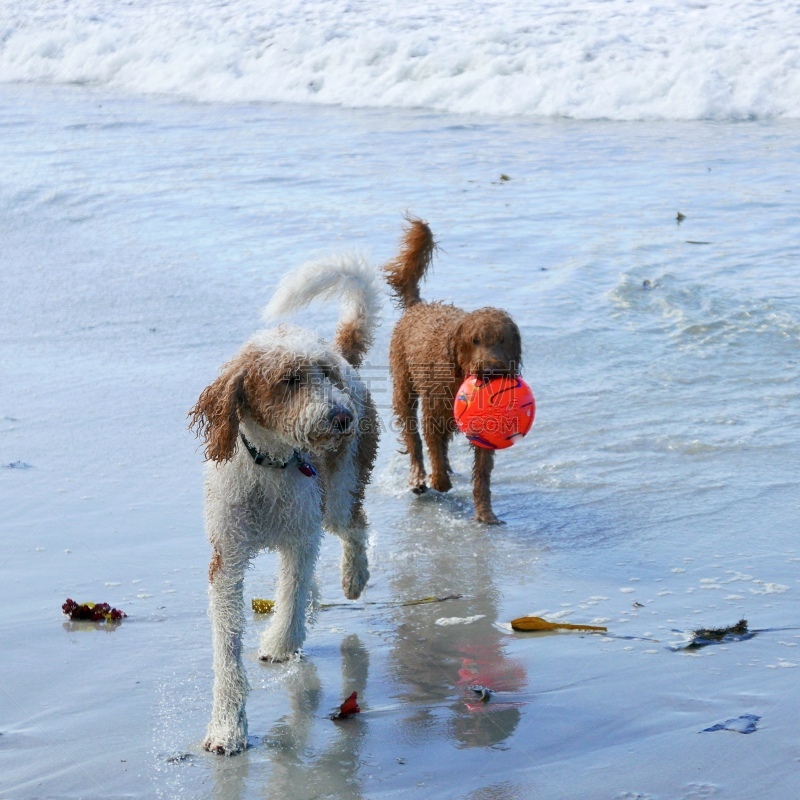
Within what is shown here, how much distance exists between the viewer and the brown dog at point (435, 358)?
18.7ft

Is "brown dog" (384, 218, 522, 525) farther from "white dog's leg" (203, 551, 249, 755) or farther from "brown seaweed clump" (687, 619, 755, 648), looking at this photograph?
"white dog's leg" (203, 551, 249, 755)

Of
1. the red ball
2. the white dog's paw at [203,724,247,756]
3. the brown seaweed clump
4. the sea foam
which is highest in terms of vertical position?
the sea foam

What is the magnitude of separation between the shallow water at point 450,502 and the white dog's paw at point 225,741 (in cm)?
5

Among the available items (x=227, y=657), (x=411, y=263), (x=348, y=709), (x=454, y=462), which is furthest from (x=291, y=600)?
(x=411, y=263)

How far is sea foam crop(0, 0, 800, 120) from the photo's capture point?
16734 mm

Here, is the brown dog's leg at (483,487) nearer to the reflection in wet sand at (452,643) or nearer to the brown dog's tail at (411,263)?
the reflection in wet sand at (452,643)

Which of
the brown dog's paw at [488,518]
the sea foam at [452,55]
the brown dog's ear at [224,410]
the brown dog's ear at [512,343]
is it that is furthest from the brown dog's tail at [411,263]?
the sea foam at [452,55]

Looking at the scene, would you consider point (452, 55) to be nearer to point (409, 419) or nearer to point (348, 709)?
point (409, 419)

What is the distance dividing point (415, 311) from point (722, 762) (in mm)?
3704

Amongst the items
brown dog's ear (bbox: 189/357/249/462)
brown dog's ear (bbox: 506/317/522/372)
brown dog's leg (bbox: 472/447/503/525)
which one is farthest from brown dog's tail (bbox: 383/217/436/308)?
brown dog's ear (bbox: 189/357/249/462)

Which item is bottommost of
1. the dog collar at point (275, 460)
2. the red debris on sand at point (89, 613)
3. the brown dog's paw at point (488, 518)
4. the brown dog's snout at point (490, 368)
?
the brown dog's paw at point (488, 518)

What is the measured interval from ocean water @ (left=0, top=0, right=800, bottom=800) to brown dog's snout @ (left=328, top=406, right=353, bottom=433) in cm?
97

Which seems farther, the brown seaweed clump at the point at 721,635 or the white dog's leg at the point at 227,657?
the brown seaweed clump at the point at 721,635

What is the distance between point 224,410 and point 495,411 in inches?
79.2
